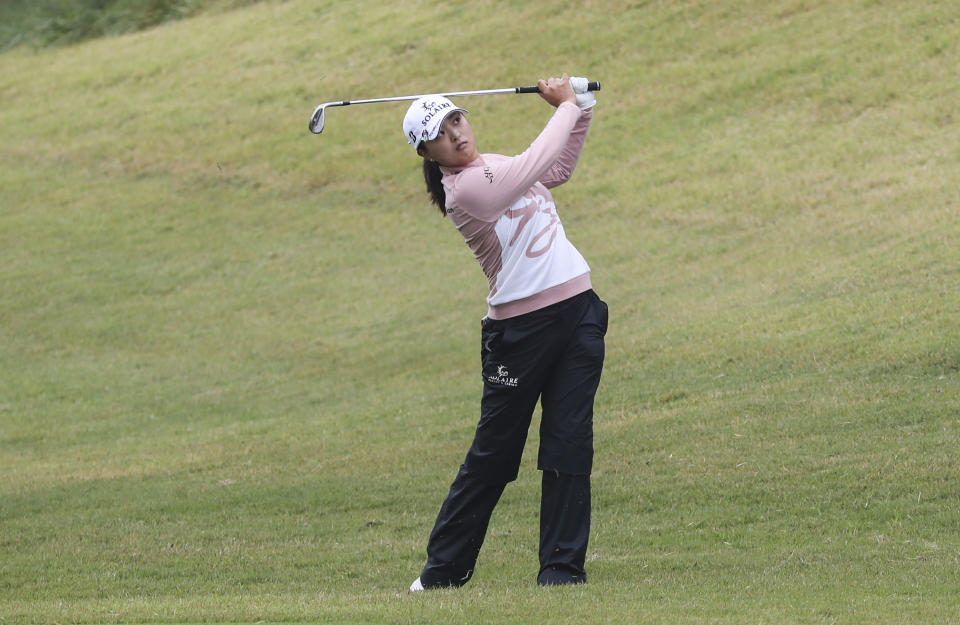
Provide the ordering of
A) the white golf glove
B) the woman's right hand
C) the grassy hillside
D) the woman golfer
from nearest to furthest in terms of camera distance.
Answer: the woman golfer, the woman's right hand, the white golf glove, the grassy hillside

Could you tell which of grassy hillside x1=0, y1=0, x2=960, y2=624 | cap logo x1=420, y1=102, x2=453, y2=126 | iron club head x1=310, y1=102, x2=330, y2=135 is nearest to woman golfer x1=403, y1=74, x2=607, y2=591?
cap logo x1=420, y1=102, x2=453, y2=126

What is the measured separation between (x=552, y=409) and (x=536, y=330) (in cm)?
42

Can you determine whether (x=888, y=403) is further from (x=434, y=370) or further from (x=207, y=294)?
(x=207, y=294)

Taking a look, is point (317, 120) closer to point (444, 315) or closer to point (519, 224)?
point (519, 224)

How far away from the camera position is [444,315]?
20359 mm

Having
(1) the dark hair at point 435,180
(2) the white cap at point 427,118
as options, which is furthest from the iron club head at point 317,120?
(2) the white cap at point 427,118

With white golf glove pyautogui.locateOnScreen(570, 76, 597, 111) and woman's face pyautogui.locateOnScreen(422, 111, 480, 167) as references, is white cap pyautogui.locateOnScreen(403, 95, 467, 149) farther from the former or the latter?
white golf glove pyautogui.locateOnScreen(570, 76, 597, 111)

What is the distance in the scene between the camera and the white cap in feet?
20.7

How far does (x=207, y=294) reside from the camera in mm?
24062

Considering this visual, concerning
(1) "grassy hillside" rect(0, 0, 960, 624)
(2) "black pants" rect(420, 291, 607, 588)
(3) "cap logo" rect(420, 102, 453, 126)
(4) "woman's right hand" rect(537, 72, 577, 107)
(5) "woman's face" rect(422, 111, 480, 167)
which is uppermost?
(3) "cap logo" rect(420, 102, 453, 126)

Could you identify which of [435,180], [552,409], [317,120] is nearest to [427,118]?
[435,180]

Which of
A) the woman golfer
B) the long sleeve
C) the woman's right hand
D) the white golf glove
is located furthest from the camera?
the white golf glove

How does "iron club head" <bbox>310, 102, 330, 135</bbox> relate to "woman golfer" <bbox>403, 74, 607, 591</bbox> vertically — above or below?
above

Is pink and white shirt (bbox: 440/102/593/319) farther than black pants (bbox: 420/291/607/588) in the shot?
No
